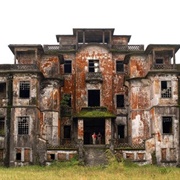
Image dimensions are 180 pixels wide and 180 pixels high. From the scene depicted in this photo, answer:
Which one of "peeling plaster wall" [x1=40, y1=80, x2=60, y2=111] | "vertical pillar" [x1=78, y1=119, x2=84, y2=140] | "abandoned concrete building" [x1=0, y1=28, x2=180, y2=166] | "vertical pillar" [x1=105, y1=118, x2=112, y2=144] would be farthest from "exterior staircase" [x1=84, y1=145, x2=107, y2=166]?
"peeling plaster wall" [x1=40, y1=80, x2=60, y2=111]

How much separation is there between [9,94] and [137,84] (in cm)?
1372

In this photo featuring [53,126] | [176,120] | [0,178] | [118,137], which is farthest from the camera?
[118,137]

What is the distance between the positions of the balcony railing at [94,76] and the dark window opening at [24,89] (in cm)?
803

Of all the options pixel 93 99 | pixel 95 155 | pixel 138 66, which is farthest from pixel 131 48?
pixel 95 155

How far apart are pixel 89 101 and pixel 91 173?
61.6 feet

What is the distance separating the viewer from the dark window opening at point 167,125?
3975 centimetres

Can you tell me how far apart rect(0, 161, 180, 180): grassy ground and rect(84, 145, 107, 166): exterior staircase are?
5.00 feet

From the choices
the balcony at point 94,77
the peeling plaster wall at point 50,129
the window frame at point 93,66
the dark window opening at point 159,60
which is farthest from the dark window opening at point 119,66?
the peeling plaster wall at point 50,129

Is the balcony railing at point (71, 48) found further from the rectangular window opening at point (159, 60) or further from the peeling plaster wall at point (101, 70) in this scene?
the rectangular window opening at point (159, 60)

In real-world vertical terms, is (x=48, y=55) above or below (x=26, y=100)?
above

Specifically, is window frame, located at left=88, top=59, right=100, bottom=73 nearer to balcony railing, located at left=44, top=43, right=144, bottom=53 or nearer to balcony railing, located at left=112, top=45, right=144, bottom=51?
balcony railing, located at left=44, top=43, right=144, bottom=53

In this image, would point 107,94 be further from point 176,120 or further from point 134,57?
point 176,120

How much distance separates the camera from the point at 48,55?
4416 cm

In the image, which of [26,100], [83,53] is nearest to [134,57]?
[83,53]
